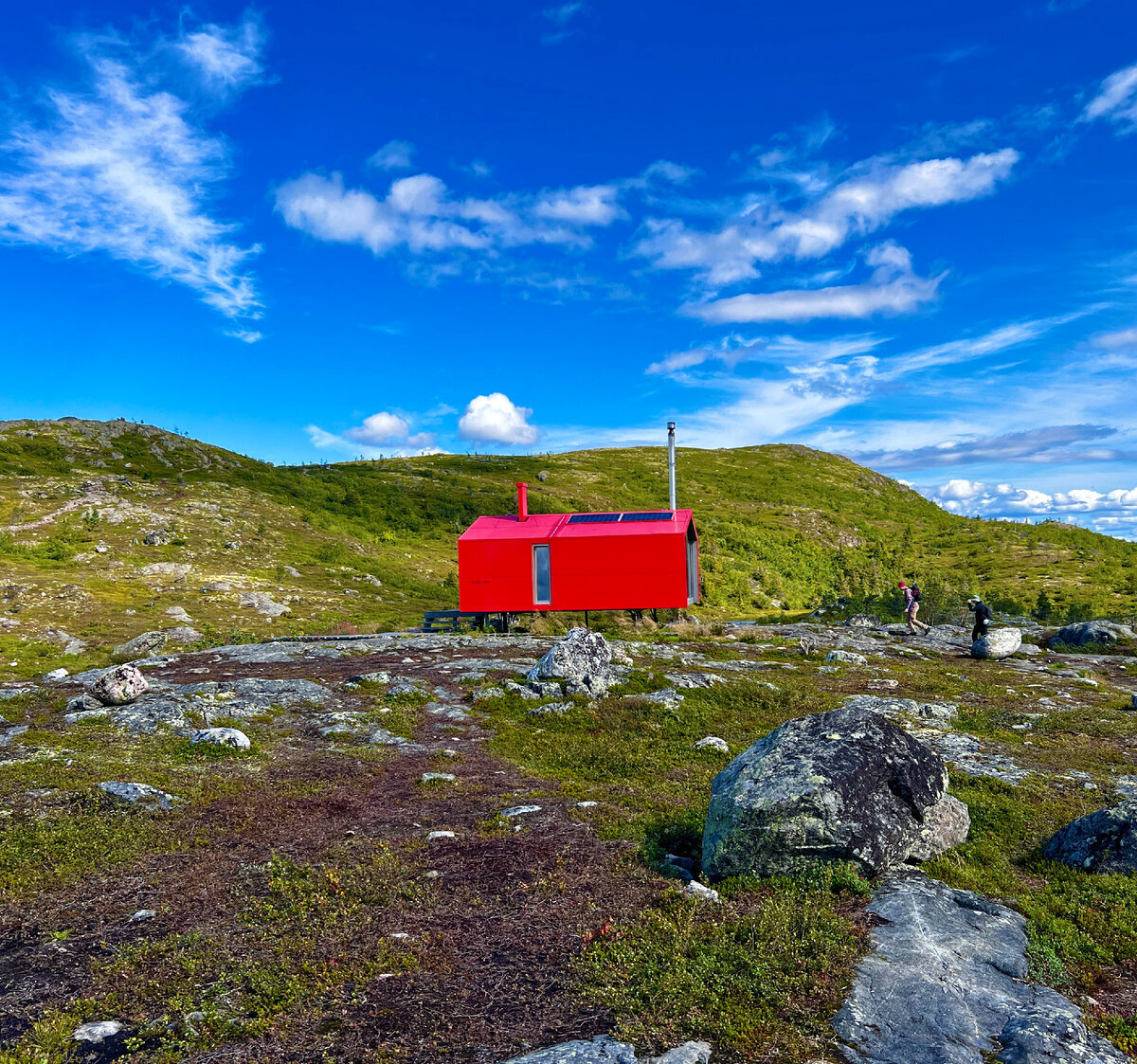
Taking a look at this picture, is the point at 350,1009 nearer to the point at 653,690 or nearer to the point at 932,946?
the point at 932,946

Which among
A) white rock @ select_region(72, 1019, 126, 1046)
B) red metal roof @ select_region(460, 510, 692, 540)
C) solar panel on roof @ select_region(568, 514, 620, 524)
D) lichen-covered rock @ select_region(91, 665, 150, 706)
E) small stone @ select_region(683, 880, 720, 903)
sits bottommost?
white rock @ select_region(72, 1019, 126, 1046)

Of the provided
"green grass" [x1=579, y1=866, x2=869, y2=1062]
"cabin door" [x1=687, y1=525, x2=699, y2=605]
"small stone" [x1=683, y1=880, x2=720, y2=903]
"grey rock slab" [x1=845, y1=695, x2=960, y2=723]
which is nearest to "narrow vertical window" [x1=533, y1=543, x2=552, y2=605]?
"cabin door" [x1=687, y1=525, x2=699, y2=605]

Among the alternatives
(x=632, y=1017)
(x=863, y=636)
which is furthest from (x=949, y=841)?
(x=863, y=636)

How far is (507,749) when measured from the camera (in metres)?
16.0

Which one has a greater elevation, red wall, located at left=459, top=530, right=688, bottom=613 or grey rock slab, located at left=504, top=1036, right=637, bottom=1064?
red wall, located at left=459, top=530, right=688, bottom=613

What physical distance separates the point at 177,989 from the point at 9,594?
38.8m

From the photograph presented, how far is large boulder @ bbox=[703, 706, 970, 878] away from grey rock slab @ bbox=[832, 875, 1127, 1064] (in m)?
0.87

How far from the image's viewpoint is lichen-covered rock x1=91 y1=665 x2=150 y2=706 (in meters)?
18.2

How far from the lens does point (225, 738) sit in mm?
14992

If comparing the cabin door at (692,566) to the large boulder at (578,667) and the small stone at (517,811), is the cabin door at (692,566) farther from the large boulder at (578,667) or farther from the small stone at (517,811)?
the small stone at (517,811)

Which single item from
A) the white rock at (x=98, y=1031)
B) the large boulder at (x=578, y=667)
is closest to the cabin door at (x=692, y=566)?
the large boulder at (x=578, y=667)

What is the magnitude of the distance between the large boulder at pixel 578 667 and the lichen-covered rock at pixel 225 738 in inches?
326

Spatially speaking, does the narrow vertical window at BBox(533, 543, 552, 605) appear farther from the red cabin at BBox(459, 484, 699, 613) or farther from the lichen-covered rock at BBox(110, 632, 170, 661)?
the lichen-covered rock at BBox(110, 632, 170, 661)

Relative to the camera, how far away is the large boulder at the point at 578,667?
67.2ft
